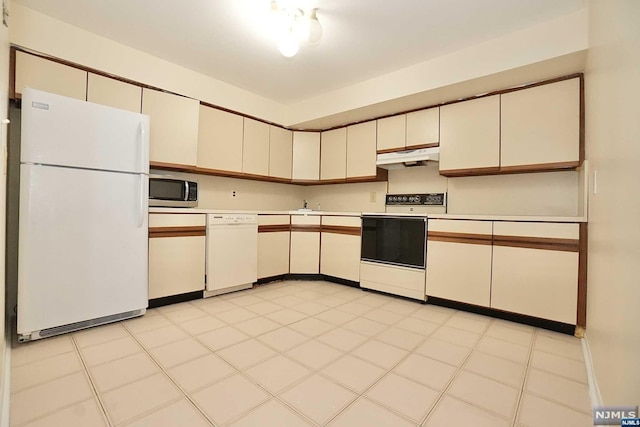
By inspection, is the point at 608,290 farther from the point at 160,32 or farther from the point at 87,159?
the point at 160,32

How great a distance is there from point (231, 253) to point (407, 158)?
2202 mm

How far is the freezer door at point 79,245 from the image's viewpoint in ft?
6.08

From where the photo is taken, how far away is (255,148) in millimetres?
3623

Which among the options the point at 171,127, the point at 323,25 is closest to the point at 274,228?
the point at 171,127

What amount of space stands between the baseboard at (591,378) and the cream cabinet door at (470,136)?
1527mm

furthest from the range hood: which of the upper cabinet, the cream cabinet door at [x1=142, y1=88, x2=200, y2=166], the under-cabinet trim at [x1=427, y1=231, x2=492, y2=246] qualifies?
the cream cabinet door at [x1=142, y1=88, x2=200, y2=166]

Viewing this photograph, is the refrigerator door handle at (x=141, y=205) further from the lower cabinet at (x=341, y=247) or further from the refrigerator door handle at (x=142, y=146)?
the lower cabinet at (x=341, y=247)

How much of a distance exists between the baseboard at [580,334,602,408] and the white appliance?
2.93m

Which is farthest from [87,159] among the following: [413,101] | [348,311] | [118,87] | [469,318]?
[469,318]

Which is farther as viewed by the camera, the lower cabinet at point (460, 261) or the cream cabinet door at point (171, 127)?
the cream cabinet door at point (171, 127)

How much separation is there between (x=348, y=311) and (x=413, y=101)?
2248 millimetres

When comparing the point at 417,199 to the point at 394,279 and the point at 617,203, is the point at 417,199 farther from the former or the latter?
the point at 617,203

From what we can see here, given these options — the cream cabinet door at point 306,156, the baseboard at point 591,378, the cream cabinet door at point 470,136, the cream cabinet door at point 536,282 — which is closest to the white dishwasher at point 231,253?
the cream cabinet door at point 306,156

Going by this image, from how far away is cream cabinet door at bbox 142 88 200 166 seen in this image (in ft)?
8.87
